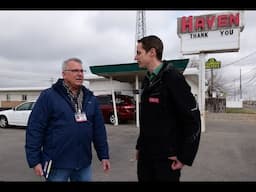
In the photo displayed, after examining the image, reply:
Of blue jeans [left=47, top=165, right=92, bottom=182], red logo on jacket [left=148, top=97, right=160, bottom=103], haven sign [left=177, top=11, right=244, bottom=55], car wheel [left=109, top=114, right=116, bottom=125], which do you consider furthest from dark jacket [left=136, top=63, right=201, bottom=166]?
car wheel [left=109, top=114, right=116, bottom=125]

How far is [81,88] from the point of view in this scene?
3.18 metres

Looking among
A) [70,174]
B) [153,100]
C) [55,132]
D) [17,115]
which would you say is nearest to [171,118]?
[153,100]

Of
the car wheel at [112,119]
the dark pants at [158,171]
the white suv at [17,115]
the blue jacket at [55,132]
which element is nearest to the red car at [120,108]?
the car wheel at [112,119]

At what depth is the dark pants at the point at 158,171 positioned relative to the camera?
255cm

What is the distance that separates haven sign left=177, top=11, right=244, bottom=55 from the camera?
13047mm

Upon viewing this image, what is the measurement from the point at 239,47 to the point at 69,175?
39.0 feet

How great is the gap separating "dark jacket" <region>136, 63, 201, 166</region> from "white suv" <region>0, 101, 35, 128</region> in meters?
13.2

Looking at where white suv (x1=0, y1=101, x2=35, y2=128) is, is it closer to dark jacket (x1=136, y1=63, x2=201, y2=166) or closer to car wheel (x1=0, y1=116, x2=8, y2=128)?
car wheel (x1=0, y1=116, x2=8, y2=128)

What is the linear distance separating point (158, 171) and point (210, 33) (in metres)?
11.9

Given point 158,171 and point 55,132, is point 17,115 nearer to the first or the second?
point 55,132

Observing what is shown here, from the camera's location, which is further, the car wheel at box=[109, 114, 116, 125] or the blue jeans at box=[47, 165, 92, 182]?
the car wheel at box=[109, 114, 116, 125]

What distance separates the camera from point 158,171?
257cm
